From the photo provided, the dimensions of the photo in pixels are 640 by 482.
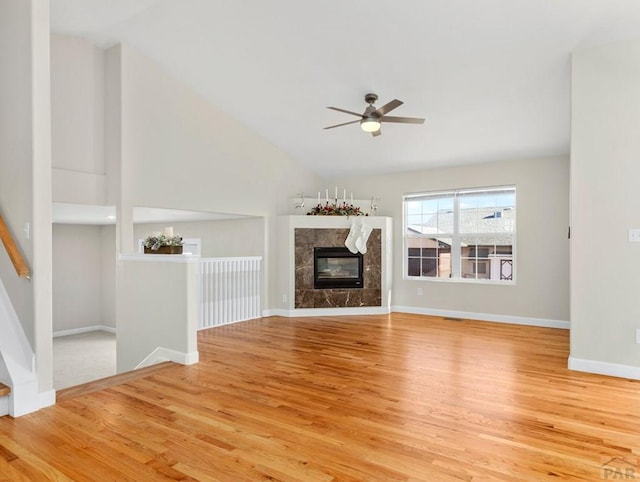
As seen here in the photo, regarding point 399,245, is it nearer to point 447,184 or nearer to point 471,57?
point 447,184

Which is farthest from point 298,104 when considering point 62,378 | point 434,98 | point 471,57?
point 62,378

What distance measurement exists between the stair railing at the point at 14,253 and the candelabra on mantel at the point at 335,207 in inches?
176

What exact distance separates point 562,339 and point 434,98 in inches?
137

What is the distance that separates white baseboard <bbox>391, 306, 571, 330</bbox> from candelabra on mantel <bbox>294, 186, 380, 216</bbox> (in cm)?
185

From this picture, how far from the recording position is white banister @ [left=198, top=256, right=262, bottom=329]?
5727 millimetres

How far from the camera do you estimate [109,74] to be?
4.86m

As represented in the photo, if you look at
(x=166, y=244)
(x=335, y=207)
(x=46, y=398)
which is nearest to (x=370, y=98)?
(x=335, y=207)

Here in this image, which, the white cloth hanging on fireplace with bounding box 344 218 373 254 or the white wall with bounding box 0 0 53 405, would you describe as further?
the white cloth hanging on fireplace with bounding box 344 218 373 254

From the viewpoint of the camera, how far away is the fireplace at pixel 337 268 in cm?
680

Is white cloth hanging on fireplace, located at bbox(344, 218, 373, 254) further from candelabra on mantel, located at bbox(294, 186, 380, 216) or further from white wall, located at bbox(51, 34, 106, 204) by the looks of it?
white wall, located at bbox(51, 34, 106, 204)

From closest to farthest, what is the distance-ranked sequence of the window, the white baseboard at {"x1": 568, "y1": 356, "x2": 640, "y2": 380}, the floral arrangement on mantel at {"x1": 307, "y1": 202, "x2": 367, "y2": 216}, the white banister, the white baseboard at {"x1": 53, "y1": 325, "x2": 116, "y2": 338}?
the white baseboard at {"x1": 568, "y1": 356, "x2": 640, "y2": 380} < the white banister < the window < the floral arrangement on mantel at {"x1": 307, "y1": 202, "x2": 367, "y2": 216} < the white baseboard at {"x1": 53, "y1": 325, "x2": 116, "y2": 338}

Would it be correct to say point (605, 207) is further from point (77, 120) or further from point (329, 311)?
point (77, 120)

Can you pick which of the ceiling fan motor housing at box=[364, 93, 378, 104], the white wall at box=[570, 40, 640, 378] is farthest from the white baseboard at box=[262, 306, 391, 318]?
the ceiling fan motor housing at box=[364, 93, 378, 104]

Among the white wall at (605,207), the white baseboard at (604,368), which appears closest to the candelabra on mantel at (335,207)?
the white wall at (605,207)
